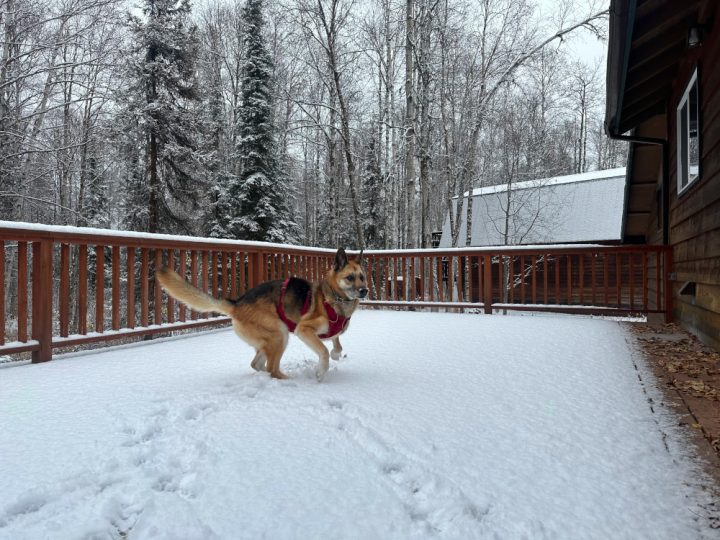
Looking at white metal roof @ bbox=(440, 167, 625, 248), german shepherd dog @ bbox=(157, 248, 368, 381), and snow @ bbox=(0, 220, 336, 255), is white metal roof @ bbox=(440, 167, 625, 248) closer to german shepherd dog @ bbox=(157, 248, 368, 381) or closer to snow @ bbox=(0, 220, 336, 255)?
snow @ bbox=(0, 220, 336, 255)

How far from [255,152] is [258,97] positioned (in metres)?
2.04

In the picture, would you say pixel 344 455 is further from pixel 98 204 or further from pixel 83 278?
pixel 98 204

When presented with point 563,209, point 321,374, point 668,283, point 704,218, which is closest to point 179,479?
point 321,374

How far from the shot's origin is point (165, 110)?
12438mm

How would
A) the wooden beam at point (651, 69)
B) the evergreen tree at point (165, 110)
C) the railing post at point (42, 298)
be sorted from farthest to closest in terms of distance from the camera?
the evergreen tree at point (165, 110) < the wooden beam at point (651, 69) < the railing post at point (42, 298)

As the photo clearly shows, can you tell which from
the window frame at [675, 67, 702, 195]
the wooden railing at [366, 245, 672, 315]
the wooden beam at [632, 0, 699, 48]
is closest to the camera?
the wooden beam at [632, 0, 699, 48]

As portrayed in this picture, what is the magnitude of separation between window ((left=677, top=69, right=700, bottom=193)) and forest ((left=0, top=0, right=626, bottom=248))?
5.56 m

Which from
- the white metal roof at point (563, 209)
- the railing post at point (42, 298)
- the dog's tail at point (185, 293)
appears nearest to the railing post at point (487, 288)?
the dog's tail at point (185, 293)

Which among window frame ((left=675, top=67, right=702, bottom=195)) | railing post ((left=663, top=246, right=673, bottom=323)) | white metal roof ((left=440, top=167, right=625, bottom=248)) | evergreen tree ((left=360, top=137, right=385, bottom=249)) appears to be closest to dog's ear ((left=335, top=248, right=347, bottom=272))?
window frame ((left=675, top=67, right=702, bottom=195))

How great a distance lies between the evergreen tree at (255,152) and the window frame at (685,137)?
12259 mm

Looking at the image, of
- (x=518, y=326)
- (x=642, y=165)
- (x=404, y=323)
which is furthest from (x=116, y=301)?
(x=642, y=165)

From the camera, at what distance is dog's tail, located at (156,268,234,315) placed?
2.69m

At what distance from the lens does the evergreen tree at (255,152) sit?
48.8 ft

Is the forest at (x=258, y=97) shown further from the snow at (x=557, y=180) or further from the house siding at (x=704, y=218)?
the house siding at (x=704, y=218)
